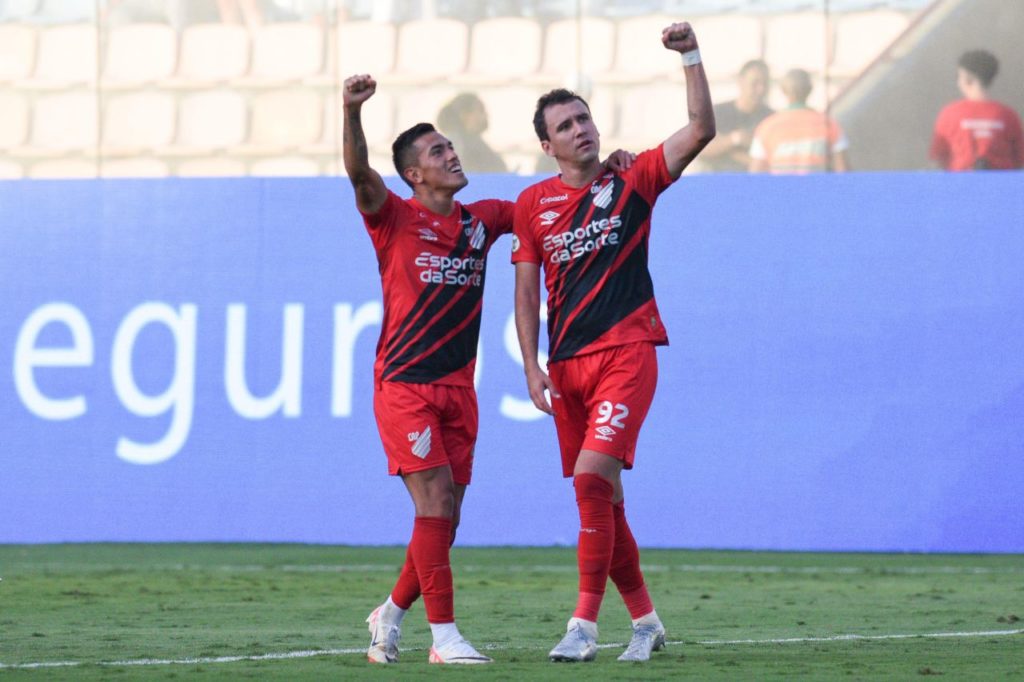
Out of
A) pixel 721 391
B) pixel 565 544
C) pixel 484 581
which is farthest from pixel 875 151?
pixel 484 581

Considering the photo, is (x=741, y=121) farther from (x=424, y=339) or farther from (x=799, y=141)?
(x=424, y=339)

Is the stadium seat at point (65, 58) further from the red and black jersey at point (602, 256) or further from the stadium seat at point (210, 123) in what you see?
the red and black jersey at point (602, 256)

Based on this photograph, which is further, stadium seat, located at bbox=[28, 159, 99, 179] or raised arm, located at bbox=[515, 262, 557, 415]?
stadium seat, located at bbox=[28, 159, 99, 179]

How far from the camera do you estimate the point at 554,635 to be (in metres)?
7.20

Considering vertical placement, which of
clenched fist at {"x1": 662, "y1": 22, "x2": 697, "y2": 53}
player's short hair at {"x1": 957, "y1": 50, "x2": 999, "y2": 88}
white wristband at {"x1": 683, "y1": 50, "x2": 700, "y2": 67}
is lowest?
white wristband at {"x1": 683, "y1": 50, "x2": 700, "y2": 67}

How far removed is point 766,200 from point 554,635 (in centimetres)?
482

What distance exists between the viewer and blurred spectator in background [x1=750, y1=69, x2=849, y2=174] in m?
11.6

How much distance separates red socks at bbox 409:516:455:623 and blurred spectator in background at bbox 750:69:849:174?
5.96 m

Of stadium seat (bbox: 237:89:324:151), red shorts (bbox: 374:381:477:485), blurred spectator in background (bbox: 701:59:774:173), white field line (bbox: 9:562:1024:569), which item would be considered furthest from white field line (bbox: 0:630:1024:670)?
stadium seat (bbox: 237:89:324:151)

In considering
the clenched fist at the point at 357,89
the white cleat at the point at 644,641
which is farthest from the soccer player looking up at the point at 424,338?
the white cleat at the point at 644,641

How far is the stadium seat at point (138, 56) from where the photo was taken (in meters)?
12.4

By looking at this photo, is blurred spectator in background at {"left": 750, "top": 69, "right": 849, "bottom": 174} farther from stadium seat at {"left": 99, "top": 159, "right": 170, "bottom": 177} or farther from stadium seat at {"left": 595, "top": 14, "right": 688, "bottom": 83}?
stadium seat at {"left": 99, "top": 159, "right": 170, "bottom": 177}

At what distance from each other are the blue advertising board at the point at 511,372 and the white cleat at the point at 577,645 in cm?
520

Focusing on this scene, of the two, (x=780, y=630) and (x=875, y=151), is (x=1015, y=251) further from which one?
(x=780, y=630)
